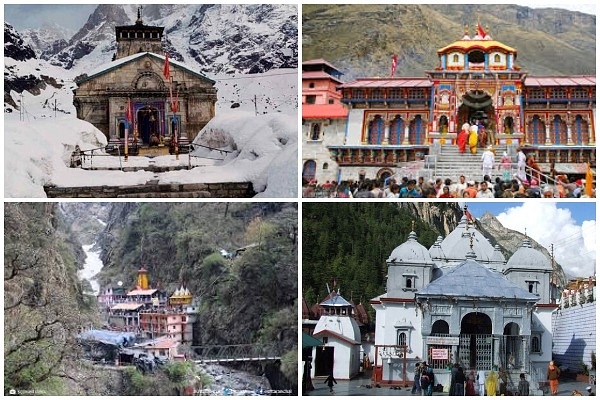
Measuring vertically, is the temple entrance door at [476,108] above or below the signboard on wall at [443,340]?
above

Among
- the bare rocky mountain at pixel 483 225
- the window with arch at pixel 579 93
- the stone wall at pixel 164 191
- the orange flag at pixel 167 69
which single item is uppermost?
the orange flag at pixel 167 69

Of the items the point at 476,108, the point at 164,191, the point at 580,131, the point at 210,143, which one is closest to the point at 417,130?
the point at 476,108

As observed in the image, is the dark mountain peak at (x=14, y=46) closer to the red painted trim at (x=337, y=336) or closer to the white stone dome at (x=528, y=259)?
the red painted trim at (x=337, y=336)

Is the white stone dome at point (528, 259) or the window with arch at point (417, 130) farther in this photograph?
the window with arch at point (417, 130)

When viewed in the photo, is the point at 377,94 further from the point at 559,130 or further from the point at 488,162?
the point at 559,130

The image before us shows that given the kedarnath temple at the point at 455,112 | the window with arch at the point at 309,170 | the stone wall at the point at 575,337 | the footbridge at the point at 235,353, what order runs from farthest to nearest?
the kedarnath temple at the point at 455,112 < the window with arch at the point at 309,170 < the stone wall at the point at 575,337 < the footbridge at the point at 235,353

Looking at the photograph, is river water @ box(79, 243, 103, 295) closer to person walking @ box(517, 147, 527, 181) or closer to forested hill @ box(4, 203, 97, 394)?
forested hill @ box(4, 203, 97, 394)

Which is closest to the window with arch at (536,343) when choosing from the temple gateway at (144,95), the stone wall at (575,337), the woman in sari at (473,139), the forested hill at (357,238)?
the stone wall at (575,337)
